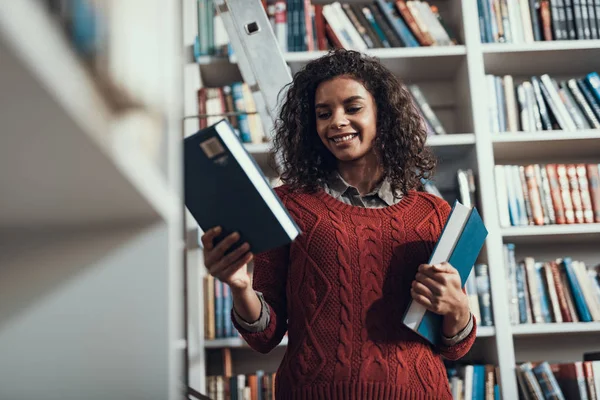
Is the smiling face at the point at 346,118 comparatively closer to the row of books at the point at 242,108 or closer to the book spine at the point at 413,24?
the row of books at the point at 242,108

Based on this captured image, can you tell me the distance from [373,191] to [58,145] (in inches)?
37.0

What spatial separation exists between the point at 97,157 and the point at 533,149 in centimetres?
217

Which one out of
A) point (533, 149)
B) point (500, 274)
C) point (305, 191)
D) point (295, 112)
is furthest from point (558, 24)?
point (305, 191)

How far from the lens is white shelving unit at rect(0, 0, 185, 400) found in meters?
0.29

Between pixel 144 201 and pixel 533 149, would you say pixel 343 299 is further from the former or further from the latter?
pixel 533 149

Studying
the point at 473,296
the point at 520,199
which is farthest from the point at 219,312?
the point at 520,199

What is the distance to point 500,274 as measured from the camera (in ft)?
6.58

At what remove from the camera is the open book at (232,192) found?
0.74m

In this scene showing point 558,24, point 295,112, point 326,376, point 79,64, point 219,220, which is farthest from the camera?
point 558,24

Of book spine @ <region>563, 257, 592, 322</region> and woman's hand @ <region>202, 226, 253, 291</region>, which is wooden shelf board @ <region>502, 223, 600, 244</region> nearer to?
book spine @ <region>563, 257, 592, 322</region>

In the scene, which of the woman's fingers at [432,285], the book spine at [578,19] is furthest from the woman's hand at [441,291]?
the book spine at [578,19]

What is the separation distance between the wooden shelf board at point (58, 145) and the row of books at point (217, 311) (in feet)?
5.50

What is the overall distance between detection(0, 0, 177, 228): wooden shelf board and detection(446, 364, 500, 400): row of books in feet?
5.80

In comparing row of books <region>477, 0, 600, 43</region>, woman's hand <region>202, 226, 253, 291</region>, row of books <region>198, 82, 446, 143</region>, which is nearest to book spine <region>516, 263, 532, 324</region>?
row of books <region>198, 82, 446, 143</region>
